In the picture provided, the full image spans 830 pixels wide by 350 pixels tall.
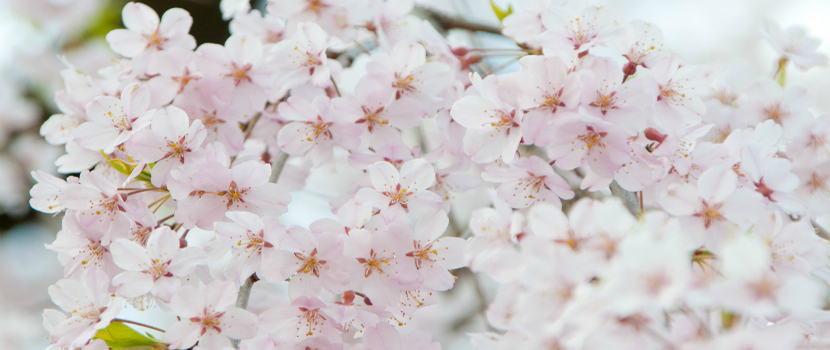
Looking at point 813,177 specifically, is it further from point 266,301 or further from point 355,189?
point 266,301

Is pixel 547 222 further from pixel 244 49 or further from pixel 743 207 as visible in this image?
pixel 244 49

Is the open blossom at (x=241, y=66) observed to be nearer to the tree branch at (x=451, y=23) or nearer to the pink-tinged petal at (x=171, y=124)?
the pink-tinged petal at (x=171, y=124)

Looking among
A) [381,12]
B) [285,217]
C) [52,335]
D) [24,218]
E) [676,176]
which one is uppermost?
[381,12]

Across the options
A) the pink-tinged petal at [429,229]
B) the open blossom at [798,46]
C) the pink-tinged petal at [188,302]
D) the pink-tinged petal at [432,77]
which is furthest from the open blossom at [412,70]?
the open blossom at [798,46]

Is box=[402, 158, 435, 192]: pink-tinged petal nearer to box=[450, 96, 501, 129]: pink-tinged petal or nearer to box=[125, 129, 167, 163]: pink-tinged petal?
box=[450, 96, 501, 129]: pink-tinged petal

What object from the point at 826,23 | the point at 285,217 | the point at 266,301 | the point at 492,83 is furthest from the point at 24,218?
the point at 826,23

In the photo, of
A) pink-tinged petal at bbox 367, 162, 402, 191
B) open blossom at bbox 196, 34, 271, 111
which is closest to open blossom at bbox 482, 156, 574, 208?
pink-tinged petal at bbox 367, 162, 402, 191
